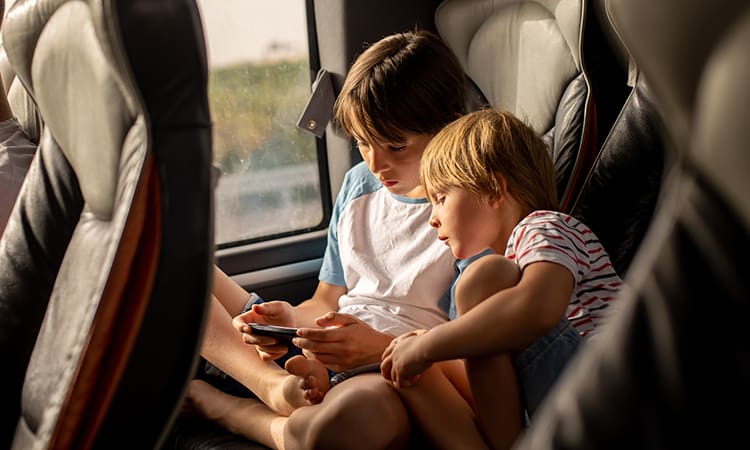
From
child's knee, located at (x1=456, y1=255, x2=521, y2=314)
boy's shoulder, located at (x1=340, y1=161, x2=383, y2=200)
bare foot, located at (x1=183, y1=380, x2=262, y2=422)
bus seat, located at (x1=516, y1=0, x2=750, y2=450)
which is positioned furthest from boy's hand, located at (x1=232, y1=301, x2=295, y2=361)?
bus seat, located at (x1=516, y1=0, x2=750, y2=450)

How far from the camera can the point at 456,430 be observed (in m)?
1.31

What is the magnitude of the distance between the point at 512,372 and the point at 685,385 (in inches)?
35.8

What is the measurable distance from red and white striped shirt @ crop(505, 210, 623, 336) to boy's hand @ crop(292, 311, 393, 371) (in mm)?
321

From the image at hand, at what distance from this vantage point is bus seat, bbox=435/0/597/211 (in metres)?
1.67

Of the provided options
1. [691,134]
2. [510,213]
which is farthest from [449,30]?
[691,134]

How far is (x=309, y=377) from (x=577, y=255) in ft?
1.68

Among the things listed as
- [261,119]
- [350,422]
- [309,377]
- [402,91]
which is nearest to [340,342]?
[309,377]

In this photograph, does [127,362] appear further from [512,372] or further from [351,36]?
[351,36]

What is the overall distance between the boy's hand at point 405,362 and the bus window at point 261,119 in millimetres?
1062

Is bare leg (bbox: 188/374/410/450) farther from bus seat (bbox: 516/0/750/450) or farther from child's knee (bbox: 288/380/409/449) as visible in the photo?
bus seat (bbox: 516/0/750/450)

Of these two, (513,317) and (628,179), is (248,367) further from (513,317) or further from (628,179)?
(628,179)

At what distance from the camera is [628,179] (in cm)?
154

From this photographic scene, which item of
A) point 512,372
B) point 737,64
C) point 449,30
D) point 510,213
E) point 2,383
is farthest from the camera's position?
point 449,30

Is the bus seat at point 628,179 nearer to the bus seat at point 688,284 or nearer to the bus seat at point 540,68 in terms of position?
the bus seat at point 540,68
